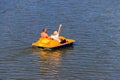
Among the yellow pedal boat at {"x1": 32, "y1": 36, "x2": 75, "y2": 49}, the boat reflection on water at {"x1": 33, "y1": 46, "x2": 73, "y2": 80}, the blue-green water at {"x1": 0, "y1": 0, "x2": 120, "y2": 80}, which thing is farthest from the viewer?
the yellow pedal boat at {"x1": 32, "y1": 36, "x2": 75, "y2": 49}

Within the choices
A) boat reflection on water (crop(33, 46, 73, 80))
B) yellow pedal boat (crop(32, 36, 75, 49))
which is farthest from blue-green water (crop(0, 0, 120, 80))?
yellow pedal boat (crop(32, 36, 75, 49))

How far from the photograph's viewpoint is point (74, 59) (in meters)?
33.4

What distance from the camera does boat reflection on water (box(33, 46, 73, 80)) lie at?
29956mm

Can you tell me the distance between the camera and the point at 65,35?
39.7m

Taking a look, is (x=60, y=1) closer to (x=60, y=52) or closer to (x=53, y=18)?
(x=53, y=18)

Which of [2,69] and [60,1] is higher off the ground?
[60,1]

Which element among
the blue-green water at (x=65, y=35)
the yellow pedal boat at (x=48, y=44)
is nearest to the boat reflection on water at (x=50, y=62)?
the blue-green water at (x=65, y=35)

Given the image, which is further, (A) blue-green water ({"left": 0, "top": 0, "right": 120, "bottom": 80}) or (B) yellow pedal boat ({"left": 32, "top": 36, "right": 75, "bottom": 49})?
(B) yellow pedal boat ({"left": 32, "top": 36, "right": 75, "bottom": 49})

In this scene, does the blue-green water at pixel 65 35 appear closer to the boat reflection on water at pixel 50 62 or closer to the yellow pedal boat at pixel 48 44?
the boat reflection on water at pixel 50 62

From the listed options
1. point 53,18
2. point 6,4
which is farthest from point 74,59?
point 6,4

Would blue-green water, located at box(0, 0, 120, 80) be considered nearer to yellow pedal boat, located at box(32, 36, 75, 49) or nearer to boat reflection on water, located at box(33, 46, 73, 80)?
boat reflection on water, located at box(33, 46, 73, 80)

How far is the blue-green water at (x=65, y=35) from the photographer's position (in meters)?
30.6

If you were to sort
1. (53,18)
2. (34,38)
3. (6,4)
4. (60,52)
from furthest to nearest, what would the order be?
(6,4)
(53,18)
(34,38)
(60,52)

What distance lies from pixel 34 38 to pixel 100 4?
19238 millimetres
